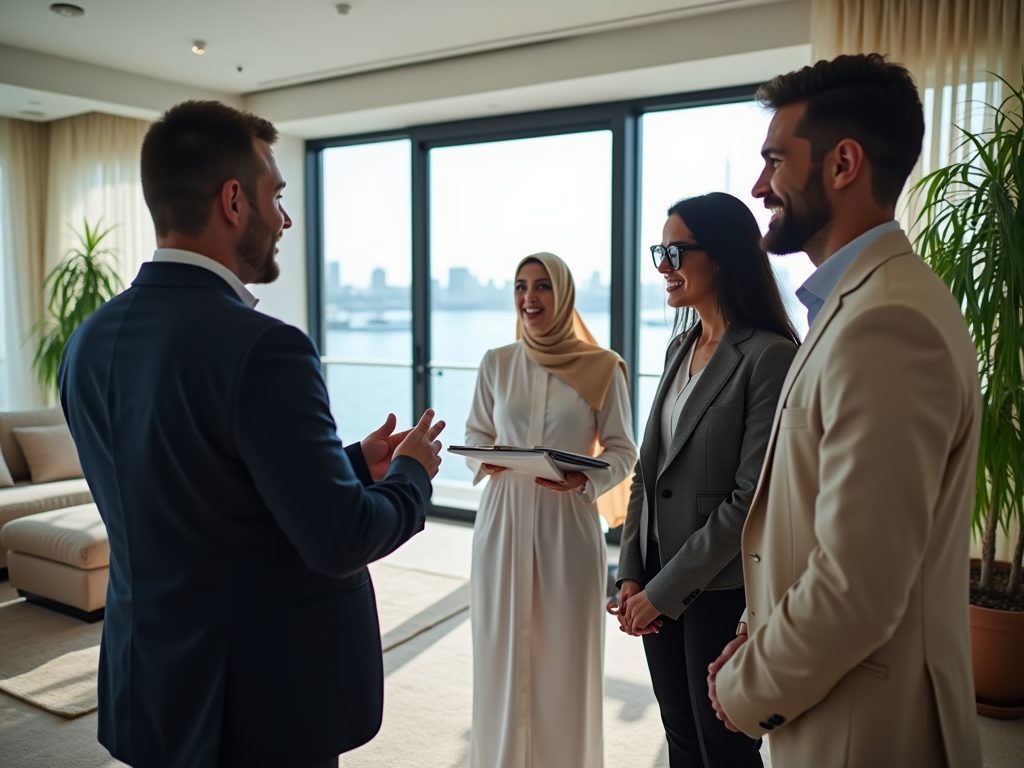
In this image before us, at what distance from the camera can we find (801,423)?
3.84 feet

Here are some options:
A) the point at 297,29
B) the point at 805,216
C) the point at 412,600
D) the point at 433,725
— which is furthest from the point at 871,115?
the point at 297,29

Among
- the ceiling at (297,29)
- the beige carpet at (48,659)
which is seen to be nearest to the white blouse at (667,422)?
the beige carpet at (48,659)

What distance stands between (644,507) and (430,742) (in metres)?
1.46

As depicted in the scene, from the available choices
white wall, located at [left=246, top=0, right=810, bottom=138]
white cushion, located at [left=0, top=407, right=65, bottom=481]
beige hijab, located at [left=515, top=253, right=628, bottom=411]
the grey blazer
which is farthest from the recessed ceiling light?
the grey blazer

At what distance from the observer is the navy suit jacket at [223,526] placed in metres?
1.23

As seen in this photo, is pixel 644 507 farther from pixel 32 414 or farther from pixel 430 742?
pixel 32 414

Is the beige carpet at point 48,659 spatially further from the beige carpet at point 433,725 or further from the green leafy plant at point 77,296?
the green leafy plant at point 77,296

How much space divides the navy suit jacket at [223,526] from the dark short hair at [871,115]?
34.4 inches

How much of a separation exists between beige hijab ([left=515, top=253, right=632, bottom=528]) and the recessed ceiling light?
3.18 m

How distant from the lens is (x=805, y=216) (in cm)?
128

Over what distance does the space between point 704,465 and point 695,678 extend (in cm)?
47

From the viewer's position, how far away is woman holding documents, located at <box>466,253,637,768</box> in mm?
2377

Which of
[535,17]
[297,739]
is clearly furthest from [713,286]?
[535,17]

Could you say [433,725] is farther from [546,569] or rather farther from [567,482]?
[567,482]
